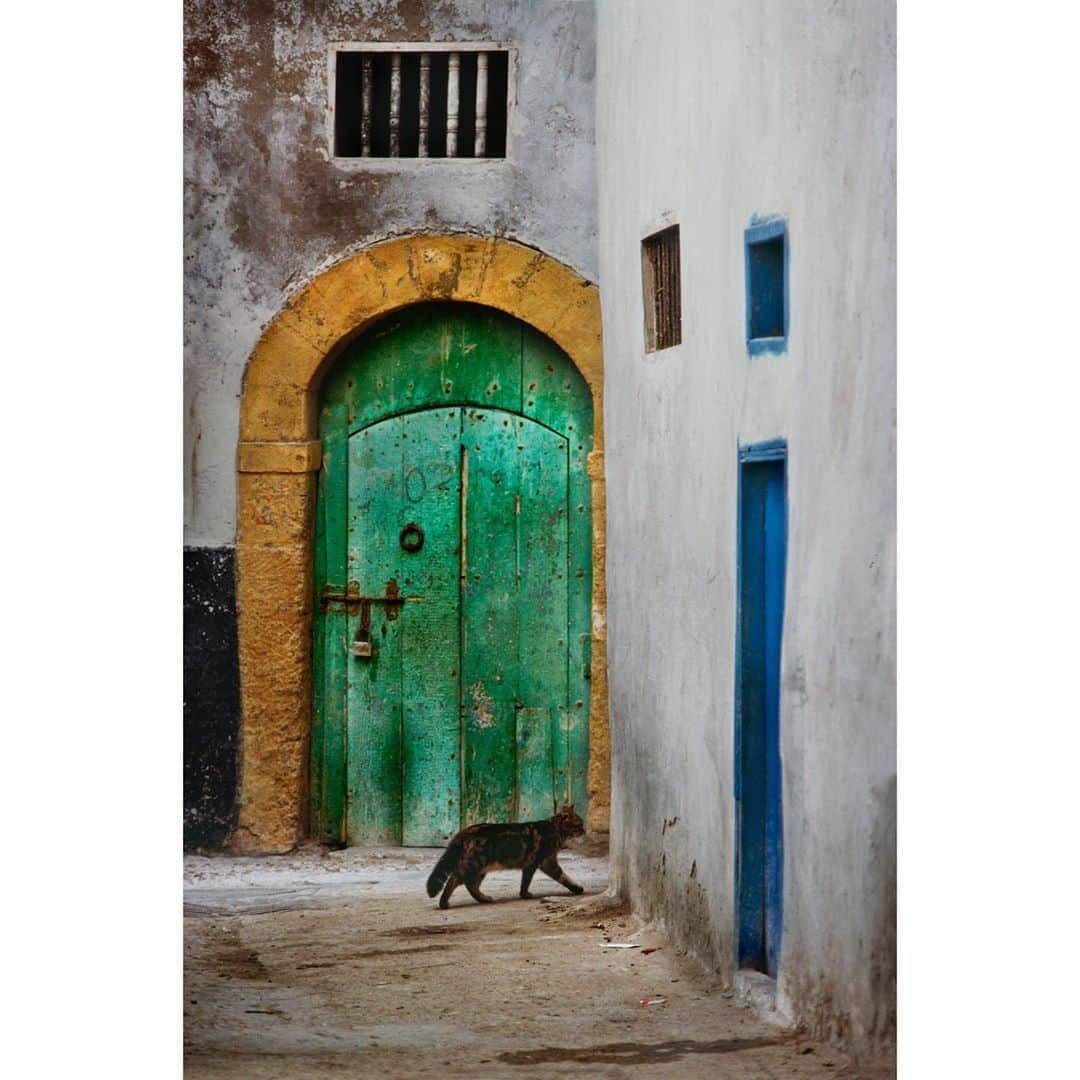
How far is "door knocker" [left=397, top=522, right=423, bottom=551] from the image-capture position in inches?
264

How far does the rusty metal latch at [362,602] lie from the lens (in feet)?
21.5

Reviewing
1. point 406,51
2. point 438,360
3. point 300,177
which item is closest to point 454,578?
point 438,360

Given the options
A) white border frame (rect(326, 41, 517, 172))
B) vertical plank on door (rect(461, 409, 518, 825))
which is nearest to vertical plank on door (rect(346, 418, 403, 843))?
vertical plank on door (rect(461, 409, 518, 825))

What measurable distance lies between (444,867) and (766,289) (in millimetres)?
2409

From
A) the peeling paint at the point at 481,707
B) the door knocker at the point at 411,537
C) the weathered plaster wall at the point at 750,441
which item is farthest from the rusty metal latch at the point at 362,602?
the weathered plaster wall at the point at 750,441

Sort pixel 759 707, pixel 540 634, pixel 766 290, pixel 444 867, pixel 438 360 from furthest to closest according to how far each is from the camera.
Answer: pixel 438 360, pixel 540 634, pixel 444 867, pixel 759 707, pixel 766 290

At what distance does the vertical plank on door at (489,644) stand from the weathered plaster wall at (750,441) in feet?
1.37

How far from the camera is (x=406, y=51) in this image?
6551mm

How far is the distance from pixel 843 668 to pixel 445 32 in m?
3.31

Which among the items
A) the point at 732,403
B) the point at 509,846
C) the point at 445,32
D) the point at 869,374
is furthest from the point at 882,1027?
the point at 445,32

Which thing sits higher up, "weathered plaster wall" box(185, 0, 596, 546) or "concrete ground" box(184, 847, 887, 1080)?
"weathered plaster wall" box(185, 0, 596, 546)

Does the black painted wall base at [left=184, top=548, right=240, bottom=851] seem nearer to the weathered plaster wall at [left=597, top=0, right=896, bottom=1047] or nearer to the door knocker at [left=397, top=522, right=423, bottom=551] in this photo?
the door knocker at [left=397, top=522, right=423, bottom=551]

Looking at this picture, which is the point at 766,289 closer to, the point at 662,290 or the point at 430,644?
the point at 662,290

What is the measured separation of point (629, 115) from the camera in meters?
6.34
